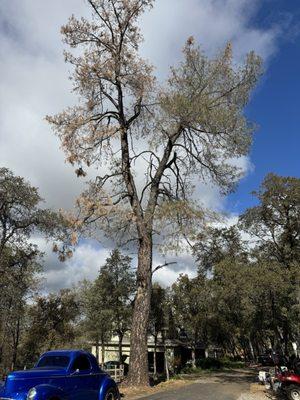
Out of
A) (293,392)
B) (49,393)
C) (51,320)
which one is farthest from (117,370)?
(49,393)

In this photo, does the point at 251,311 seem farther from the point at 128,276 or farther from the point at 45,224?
the point at 128,276

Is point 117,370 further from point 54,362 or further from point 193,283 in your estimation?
point 54,362

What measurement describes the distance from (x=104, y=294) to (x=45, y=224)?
63.6ft

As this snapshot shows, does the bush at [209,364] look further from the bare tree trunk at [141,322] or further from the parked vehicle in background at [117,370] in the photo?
the bare tree trunk at [141,322]

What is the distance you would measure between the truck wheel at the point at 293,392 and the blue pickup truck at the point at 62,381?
24.3 feet

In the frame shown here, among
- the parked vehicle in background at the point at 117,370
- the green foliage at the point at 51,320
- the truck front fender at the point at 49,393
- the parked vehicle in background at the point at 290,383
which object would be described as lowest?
the truck front fender at the point at 49,393

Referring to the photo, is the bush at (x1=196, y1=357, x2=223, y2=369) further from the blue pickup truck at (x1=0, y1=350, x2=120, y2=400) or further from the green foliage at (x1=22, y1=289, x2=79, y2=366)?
the blue pickup truck at (x1=0, y1=350, x2=120, y2=400)

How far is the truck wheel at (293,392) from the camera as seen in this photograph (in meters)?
14.8

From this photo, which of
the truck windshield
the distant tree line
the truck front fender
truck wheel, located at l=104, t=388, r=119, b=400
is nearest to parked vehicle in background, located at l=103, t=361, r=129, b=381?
the distant tree line

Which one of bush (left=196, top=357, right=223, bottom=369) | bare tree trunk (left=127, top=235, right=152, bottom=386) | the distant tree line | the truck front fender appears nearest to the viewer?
the truck front fender

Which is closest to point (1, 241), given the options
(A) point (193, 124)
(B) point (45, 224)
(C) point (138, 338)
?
(B) point (45, 224)

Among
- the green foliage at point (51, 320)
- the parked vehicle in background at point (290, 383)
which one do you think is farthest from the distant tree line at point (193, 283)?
the parked vehicle in background at point (290, 383)

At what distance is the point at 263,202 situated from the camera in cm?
2886

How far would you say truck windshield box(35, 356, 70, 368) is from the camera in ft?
31.4
